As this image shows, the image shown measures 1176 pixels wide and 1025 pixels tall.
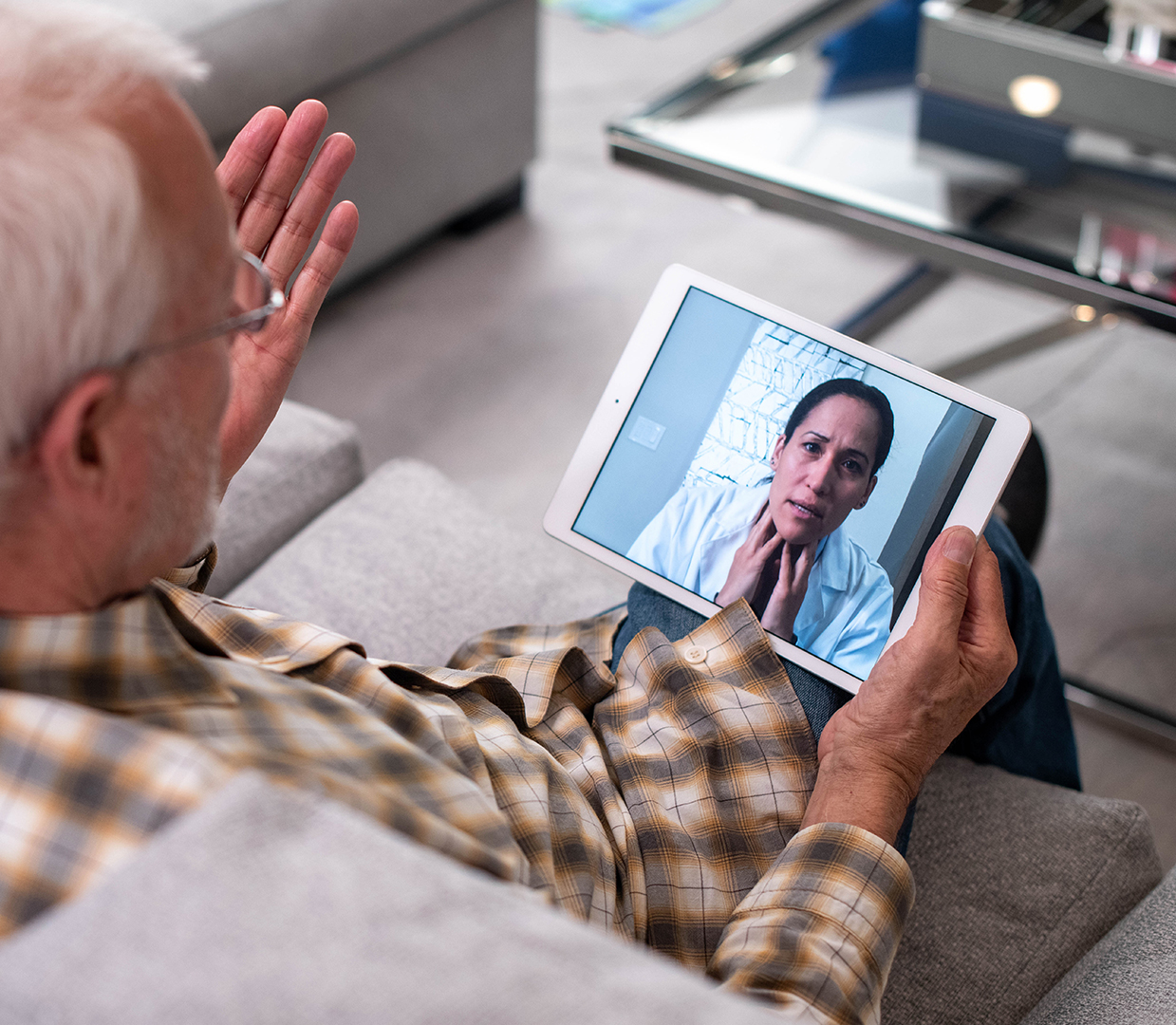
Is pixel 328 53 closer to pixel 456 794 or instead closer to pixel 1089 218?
pixel 1089 218

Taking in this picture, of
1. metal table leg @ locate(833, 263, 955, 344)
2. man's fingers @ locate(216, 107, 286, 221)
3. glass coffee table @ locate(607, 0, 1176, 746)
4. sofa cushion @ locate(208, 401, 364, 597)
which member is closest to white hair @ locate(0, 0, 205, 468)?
man's fingers @ locate(216, 107, 286, 221)

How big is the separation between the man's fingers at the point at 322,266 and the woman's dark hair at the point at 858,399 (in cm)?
40

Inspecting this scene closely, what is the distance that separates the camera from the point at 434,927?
445 mm

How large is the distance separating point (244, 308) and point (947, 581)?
1.67 ft

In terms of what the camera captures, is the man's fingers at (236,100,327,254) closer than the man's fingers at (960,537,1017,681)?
No

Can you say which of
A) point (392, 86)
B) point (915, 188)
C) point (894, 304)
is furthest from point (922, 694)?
point (392, 86)

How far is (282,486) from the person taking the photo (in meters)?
1.19

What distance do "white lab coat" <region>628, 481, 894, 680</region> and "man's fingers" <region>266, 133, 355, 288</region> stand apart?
383mm

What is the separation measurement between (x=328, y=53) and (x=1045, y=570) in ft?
4.53

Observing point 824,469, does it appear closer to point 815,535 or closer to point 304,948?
point 815,535

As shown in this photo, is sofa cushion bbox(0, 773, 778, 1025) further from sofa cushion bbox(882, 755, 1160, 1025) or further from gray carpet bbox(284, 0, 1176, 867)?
gray carpet bbox(284, 0, 1176, 867)

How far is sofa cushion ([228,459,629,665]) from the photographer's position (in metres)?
1.07

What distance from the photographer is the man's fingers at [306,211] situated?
0.96 meters

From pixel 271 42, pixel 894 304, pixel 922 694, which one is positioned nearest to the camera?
pixel 922 694
